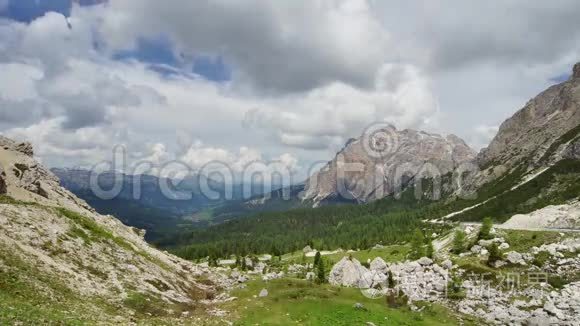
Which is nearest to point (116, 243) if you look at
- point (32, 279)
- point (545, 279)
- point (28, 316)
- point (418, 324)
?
point (32, 279)

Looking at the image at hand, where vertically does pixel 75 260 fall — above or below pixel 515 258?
above

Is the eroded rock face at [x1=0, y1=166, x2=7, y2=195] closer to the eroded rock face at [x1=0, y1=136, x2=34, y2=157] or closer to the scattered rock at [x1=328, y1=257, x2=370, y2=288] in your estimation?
the eroded rock face at [x1=0, y1=136, x2=34, y2=157]

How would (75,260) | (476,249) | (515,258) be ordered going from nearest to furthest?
(75,260) → (515,258) → (476,249)

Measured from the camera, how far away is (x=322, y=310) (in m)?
55.9

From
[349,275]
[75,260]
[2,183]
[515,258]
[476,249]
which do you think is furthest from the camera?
[476,249]

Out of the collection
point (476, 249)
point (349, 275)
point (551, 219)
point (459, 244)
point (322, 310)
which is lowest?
point (349, 275)

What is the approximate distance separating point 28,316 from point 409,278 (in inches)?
2507

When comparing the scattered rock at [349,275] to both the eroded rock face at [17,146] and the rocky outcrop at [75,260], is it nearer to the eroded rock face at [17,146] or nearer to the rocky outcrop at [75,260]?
the rocky outcrop at [75,260]

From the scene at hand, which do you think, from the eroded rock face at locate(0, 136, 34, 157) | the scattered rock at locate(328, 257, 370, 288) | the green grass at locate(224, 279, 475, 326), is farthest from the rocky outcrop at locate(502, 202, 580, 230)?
the eroded rock face at locate(0, 136, 34, 157)

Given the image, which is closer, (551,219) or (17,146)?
(17,146)

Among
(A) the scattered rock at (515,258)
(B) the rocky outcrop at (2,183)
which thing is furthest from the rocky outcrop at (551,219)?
(B) the rocky outcrop at (2,183)

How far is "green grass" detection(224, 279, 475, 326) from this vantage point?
173 ft

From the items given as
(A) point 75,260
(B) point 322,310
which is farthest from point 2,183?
(B) point 322,310

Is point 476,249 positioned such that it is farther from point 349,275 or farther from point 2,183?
point 2,183
